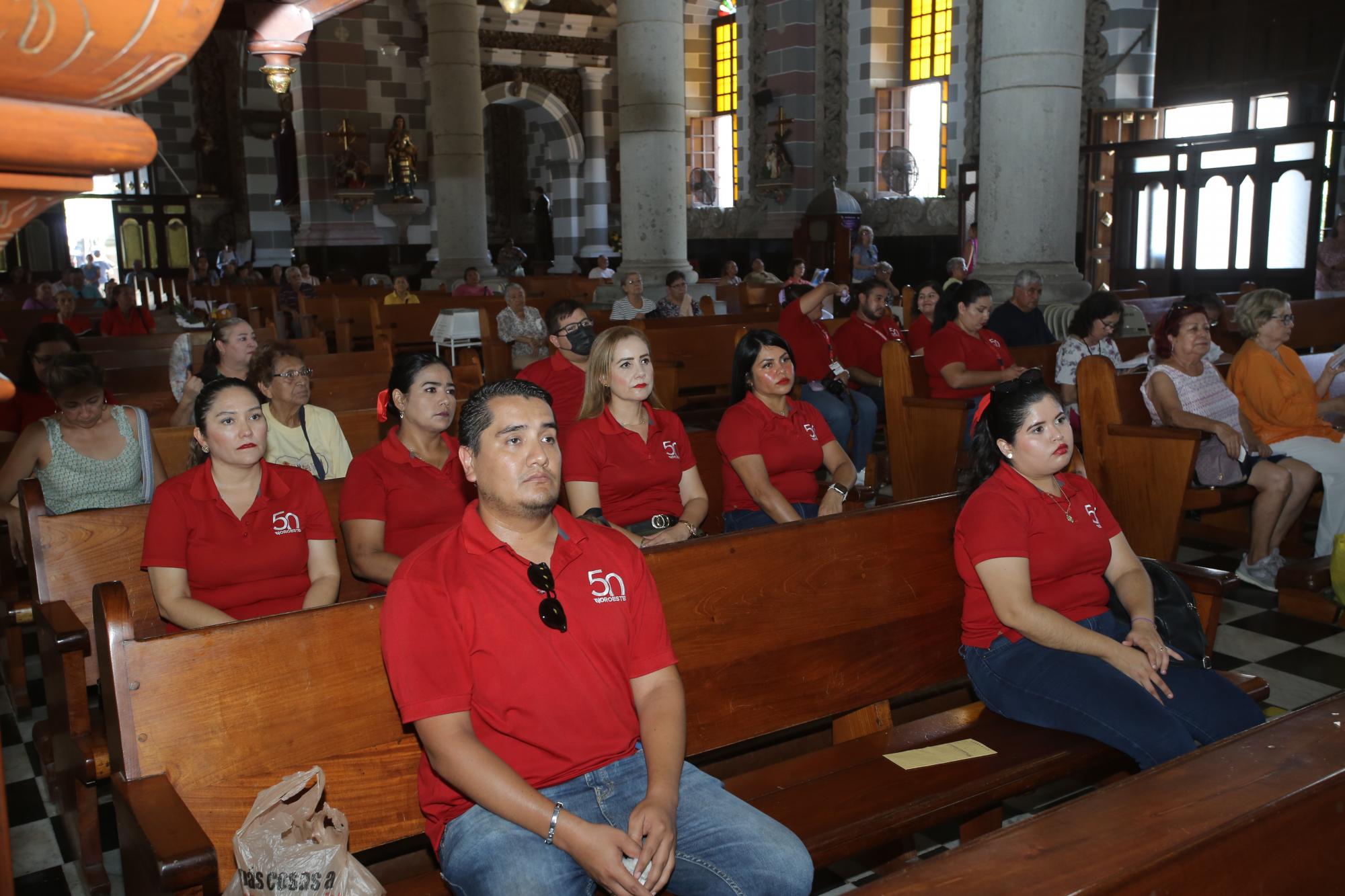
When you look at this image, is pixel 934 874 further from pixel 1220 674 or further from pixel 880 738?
pixel 1220 674

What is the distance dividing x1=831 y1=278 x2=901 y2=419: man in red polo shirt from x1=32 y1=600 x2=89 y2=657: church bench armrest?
5.62 m

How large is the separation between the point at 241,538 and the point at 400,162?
18.4 meters

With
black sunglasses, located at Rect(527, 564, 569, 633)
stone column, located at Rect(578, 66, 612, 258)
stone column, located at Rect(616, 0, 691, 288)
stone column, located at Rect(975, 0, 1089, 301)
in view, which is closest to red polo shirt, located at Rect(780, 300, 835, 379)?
stone column, located at Rect(975, 0, 1089, 301)

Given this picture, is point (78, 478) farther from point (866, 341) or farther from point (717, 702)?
point (866, 341)

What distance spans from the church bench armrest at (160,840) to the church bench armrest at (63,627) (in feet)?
3.09

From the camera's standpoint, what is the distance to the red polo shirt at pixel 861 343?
7973 mm

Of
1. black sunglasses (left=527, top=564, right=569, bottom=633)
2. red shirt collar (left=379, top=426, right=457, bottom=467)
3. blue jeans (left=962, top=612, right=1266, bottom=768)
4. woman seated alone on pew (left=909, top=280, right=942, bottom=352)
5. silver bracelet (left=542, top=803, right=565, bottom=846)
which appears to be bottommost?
blue jeans (left=962, top=612, right=1266, bottom=768)

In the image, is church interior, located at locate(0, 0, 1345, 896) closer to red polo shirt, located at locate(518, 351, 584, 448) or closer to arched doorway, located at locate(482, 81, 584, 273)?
red polo shirt, located at locate(518, 351, 584, 448)

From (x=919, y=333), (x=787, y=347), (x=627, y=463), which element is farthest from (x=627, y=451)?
(x=919, y=333)

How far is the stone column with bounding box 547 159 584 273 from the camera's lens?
2434cm

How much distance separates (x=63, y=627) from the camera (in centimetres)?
318

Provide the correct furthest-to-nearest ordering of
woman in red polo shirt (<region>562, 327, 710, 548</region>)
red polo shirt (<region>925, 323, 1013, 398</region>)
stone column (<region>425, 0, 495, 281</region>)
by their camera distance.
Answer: stone column (<region>425, 0, 495, 281</region>), red polo shirt (<region>925, 323, 1013, 398</region>), woman in red polo shirt (<region>562, 327, 710, 548</region>)

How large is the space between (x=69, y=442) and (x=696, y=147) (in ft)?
65.2

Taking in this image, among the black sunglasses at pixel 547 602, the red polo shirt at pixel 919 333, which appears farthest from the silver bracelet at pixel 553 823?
→ the red polo shirt at pixel 919 333
